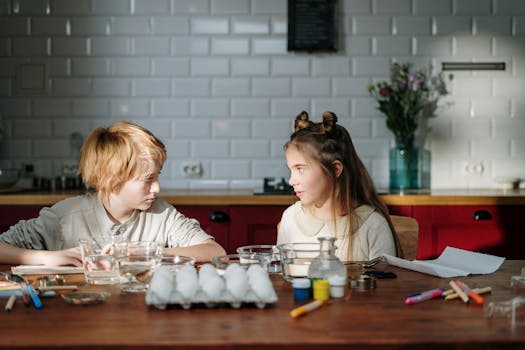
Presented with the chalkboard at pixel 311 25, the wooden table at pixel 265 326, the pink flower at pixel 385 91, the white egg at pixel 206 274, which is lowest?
→ the wooden table at pixel 265 326

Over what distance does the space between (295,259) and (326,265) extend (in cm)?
15

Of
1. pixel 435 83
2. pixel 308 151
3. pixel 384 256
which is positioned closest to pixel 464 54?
pixel 435 83

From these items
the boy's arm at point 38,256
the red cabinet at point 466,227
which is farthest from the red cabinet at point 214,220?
the boy's arm at point 38,256

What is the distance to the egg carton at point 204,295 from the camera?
4.75 ft

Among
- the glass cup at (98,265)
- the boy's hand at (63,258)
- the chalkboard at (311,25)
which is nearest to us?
the glass cup at (98,265)

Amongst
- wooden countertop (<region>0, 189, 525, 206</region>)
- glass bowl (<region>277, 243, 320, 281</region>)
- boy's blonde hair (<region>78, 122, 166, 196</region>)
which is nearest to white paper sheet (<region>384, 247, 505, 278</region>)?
glass bowl (<region>277, 243, 320, 281</region>)

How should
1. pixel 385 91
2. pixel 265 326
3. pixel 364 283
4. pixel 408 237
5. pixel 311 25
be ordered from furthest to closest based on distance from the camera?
pixel 311 25 → pixel 385 91 → pixel 408 237 → pixel 364 283 → pixel 265 326

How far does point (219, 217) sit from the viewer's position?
3486 millimetres

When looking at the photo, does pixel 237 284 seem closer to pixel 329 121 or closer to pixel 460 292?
pixel 460 292

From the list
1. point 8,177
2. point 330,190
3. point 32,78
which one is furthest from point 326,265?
point 32,78

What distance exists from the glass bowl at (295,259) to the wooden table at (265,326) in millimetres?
174

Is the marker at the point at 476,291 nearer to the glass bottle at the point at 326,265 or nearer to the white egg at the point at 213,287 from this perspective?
the glass bottle at the point at 326,265

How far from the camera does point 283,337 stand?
126cm

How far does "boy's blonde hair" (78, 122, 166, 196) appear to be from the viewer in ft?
7.89
